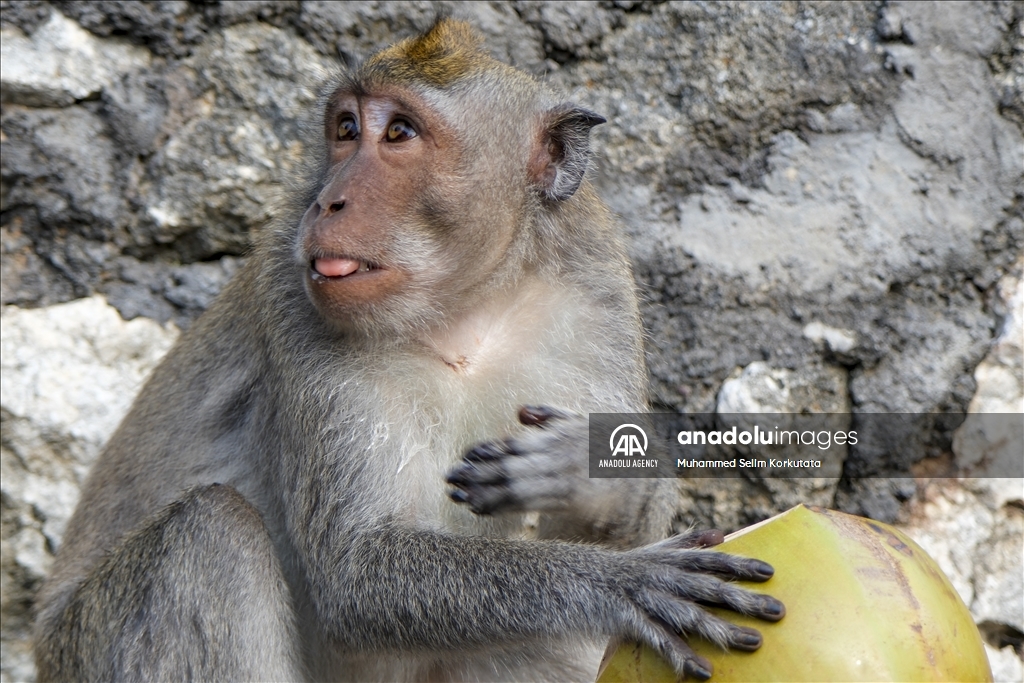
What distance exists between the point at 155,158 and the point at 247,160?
29cm

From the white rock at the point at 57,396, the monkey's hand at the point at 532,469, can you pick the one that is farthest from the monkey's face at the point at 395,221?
the white rock at the point at 57,396

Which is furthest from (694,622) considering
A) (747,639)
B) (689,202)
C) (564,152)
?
(689,202)

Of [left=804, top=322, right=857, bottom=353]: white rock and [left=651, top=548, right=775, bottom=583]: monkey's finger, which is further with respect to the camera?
[left=804, top=322, right=857, bottom=353]: white rock

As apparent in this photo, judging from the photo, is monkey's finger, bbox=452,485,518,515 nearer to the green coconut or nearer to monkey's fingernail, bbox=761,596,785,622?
the green coconut

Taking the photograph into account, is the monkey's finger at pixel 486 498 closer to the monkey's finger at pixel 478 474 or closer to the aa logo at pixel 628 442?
the monkey's finger at pixel 478 474

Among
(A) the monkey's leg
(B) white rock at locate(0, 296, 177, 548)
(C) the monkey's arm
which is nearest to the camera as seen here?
(C) the monkey's arm

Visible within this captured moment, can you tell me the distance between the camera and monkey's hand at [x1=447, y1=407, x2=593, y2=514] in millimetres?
2311

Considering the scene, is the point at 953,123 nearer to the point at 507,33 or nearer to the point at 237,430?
the point at 507,33

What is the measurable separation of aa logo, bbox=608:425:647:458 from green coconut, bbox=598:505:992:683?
69 centimetres

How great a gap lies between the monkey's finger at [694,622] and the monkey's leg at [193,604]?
0.95 meters

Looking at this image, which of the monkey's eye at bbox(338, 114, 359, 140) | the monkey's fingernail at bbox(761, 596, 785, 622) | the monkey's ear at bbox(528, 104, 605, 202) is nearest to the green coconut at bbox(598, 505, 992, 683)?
the monkey's fingernail at bbox(761, 596, 785, 622)

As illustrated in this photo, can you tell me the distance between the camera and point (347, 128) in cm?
277

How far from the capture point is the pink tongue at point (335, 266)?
248 centimetres

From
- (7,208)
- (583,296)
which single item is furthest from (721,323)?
(7,208)
